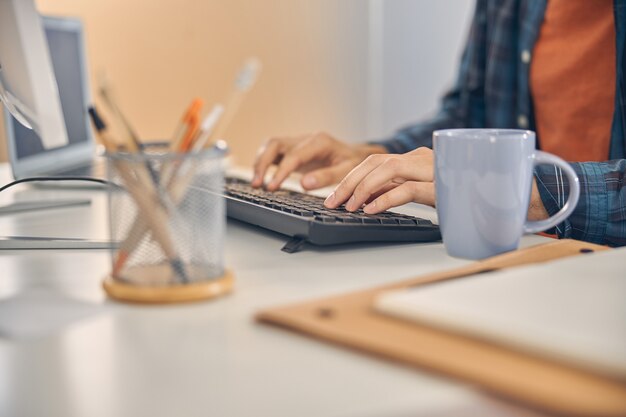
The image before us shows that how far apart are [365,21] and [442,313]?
8.52 feet

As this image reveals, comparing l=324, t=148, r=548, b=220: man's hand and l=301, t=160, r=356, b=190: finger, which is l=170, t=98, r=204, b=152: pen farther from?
l=301, t=160, r=356, b=190: finger

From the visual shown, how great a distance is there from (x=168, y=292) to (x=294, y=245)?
0.21 meters

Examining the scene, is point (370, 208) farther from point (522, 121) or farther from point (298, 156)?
point (522, 121)

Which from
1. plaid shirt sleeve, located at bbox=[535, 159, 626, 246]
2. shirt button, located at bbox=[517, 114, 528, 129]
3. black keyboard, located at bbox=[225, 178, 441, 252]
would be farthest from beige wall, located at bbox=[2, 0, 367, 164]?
plaid shirt sleeve, located at bbox=[535, 159, 626, 246]

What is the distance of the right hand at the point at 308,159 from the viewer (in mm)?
1051

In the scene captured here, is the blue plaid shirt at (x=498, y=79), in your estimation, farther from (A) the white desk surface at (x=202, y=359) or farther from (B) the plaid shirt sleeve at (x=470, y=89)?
(A) the white desk surface at (x=202, y=359)

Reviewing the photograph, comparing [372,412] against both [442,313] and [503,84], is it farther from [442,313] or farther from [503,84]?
[503,84]

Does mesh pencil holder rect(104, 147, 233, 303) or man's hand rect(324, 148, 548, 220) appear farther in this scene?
man's hand rect(324, 148, 548, 220)

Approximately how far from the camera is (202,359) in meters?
0.46

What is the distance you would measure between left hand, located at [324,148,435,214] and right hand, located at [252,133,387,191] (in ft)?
0.61

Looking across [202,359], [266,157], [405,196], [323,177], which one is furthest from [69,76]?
[202,359]

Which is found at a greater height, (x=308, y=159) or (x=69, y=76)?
(x=69, y=76)

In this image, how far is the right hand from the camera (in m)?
1.05

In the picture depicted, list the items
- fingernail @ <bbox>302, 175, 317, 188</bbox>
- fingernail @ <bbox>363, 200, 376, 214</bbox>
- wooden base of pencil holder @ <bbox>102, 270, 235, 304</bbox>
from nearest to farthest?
1. wooden base of pencil holder @ <bbox>102, 270, 235, 304</bbox>
2. fingernail @ <bbox>363, 200, 376, 214</bbox>
3. fingernail @ <bbox>302, 175, 317, 188</bbox>
